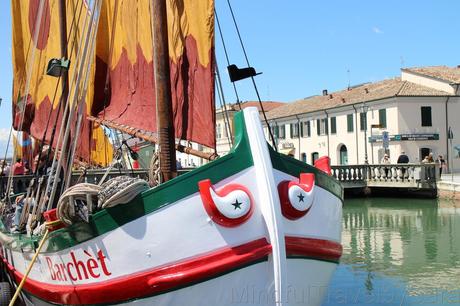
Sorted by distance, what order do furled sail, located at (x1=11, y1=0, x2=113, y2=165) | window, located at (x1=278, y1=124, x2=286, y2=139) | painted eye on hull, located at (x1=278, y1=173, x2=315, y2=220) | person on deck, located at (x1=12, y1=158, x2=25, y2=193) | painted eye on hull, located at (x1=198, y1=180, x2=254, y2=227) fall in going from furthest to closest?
window, located at (x1=278, y1=124, x2=286, y2=139)
person on deck, located at (x1=12, y1=158, x2=25, y2=193)
furled sail, located at (x1=11, y1=0, x2=113, y2=165)
painted eye on hull, located at (x1=278, y1=173, x2=315, y2=220)
painted eye on hull, located at (x1=198, y1=180, x2=254, y2=227)

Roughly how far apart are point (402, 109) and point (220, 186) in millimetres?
36371

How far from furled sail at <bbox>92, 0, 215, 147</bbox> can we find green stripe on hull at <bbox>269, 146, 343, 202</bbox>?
2.23 meters

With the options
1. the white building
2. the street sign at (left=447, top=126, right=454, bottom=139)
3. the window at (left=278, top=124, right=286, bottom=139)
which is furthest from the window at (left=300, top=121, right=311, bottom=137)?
the street sign at (left=447, top=126, right=454, bottom=139)

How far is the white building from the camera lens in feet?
129

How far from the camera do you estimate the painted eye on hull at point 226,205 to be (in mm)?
4902

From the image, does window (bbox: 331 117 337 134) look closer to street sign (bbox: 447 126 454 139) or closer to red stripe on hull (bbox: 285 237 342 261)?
street sign (bbox: 447 126 454 139)

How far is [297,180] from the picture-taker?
5418mm

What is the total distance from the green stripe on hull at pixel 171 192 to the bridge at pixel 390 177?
23.3m

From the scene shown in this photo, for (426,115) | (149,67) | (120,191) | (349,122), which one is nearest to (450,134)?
(426,115)

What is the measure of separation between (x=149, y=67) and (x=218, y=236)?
4.67 m

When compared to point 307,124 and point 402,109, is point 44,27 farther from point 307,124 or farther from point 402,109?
point 307,124

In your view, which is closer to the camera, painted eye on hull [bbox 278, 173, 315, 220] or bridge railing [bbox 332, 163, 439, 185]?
painted eye on hull [bbox 278, 173, 315, 220]

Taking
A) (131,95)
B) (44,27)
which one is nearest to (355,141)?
(44,27)

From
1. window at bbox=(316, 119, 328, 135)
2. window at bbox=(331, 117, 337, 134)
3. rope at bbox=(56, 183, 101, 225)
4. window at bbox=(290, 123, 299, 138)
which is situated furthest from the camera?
window at bbox=(290, 123, 299, 138)
